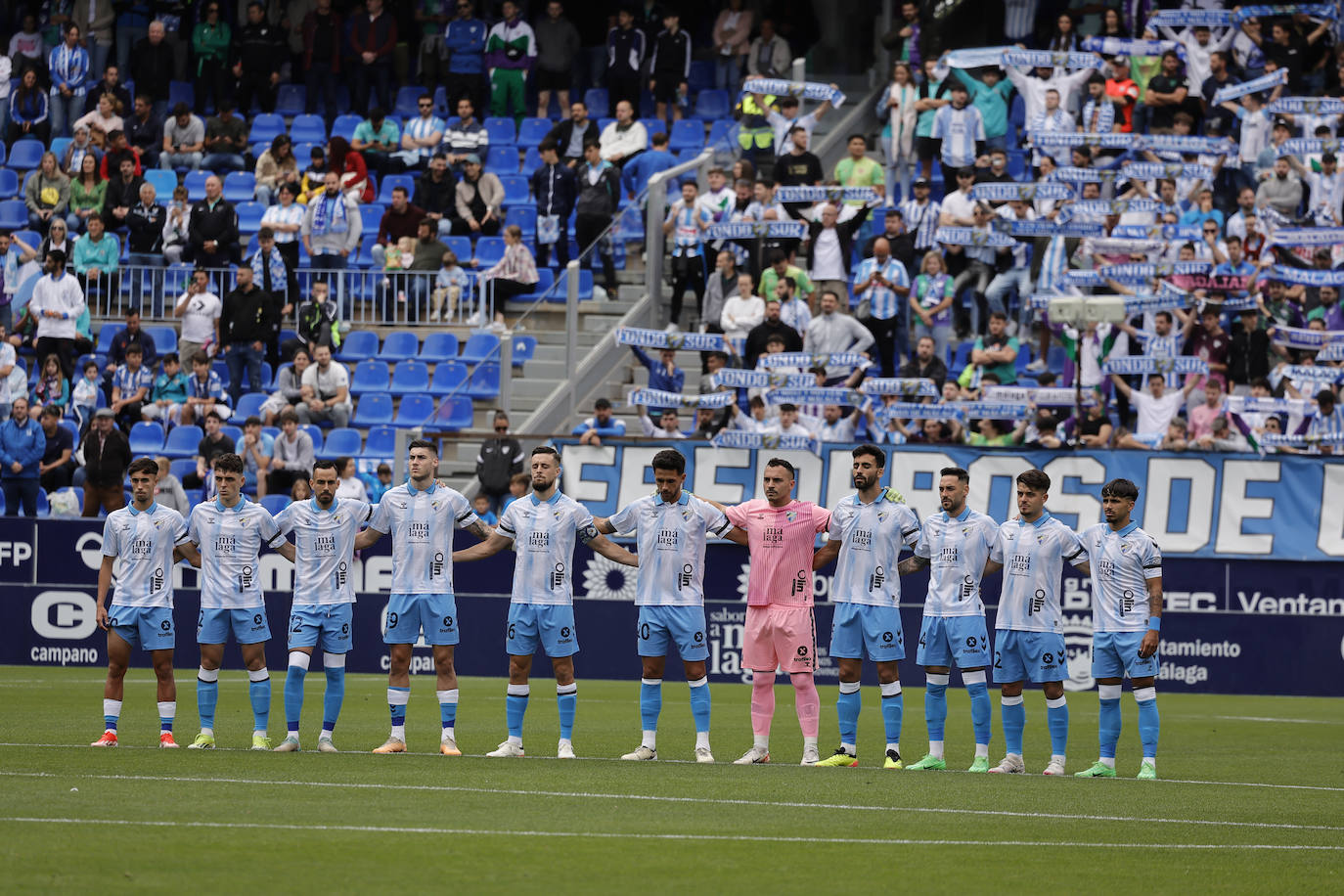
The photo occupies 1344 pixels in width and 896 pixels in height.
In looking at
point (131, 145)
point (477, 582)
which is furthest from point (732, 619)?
point (131, 145)

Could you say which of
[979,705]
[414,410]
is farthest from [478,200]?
[979,705]

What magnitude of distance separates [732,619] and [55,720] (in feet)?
29.0

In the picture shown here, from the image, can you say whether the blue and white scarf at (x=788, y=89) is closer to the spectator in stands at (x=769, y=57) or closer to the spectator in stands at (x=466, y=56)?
the spectator in stands at (x=769, y=57)

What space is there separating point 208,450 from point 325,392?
2.07 metres

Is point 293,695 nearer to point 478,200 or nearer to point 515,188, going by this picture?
point 478,200

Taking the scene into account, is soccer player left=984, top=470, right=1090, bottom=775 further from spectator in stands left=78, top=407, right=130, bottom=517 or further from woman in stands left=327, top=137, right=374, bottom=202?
woman in stands left=327, top=137, right=374, bottom=202

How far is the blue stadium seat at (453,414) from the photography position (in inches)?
1013

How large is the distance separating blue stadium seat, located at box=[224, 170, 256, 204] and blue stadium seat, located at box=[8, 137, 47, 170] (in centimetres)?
365

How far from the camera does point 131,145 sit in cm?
3209

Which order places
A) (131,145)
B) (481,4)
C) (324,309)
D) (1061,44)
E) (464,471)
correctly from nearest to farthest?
(464,471) → (324,309) → (1061,44) → (131,145) → (481,4)

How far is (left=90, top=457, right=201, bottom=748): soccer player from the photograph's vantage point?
1539 cm

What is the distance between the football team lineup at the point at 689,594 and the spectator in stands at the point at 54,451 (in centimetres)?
1089

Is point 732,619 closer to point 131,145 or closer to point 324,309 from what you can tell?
point 324,309

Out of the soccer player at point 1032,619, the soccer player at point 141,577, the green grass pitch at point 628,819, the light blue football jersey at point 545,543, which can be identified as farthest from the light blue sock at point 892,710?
the soccer player at point 141,577
